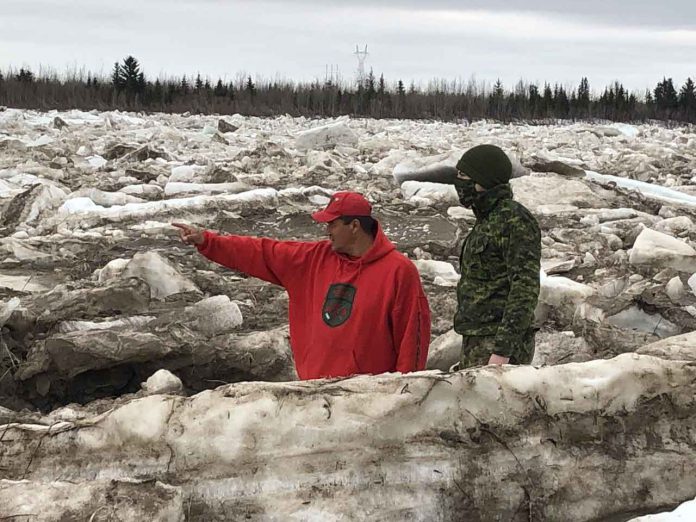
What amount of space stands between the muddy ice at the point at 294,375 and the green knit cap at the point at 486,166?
664 millimetres

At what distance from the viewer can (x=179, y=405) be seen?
2324 mm

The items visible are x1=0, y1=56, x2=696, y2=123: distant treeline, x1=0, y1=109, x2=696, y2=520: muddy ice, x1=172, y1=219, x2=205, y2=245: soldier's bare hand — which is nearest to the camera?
x1=0, y1=109, x2=696, y2=520: muddy ice

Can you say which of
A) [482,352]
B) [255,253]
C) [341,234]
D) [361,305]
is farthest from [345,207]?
[482,352]

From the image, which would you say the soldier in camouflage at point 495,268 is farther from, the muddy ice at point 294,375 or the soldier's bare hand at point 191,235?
the soldier's bare hand at point 191,235

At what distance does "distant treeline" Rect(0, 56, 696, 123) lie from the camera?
2427 centimetres

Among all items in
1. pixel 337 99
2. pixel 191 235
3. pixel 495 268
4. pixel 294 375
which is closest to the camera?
pixel 495 268

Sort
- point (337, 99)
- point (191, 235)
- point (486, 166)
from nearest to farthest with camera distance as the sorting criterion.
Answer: point (486, 166) < point (191, 235) < point (337, 99)

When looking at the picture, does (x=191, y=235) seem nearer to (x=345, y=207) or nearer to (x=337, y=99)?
(x=345, y=207)

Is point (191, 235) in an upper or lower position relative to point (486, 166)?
lower

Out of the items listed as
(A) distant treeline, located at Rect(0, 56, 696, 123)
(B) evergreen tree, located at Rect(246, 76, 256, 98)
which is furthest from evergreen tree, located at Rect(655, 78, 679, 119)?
(B) evergreen tree, located at Rect(246, 76, 256, 98)

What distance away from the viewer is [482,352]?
10.3ft

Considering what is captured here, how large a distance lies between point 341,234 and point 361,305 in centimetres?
26

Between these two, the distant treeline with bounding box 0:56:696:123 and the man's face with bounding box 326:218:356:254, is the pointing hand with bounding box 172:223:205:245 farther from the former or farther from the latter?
the distant treeline with bounding box 0:56:696:123

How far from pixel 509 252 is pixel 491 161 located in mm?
318
